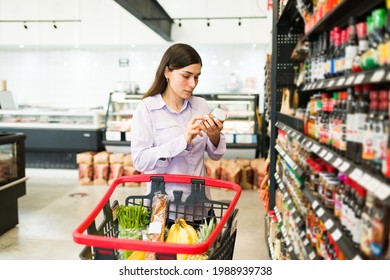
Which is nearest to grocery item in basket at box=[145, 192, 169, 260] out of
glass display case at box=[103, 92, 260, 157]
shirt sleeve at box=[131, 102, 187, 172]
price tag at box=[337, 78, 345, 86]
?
shirt sleeve at box=[131, 102, 187, 172]

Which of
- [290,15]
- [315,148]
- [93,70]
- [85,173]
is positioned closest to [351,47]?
[315,148]

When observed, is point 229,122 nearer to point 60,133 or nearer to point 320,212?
point 60,133

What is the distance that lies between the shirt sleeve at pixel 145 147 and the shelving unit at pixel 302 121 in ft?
2.44

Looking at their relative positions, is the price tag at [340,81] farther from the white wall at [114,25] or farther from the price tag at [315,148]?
the white wall at [114,25]

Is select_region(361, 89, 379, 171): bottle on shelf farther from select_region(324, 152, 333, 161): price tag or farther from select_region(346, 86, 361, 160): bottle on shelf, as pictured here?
select_region(324, 152, 333, 161): price tag

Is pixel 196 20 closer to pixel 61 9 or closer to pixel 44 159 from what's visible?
pixel 61 9

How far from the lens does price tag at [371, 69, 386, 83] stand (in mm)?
1218

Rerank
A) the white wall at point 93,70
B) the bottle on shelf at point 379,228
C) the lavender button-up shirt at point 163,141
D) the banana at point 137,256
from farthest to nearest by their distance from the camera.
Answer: the white wall at point 93,70 → the lavender button-up shirt at point 163,141 → the banana at point 137,256 → the bottle on shelf at point 379,228

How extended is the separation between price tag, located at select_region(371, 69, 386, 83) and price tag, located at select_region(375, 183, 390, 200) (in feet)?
0.99

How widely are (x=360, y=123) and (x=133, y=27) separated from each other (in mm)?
7486

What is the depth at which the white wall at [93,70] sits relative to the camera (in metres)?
9.07

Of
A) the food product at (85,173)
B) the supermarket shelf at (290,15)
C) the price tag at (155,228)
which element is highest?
the supermarket shelf at (290,15)

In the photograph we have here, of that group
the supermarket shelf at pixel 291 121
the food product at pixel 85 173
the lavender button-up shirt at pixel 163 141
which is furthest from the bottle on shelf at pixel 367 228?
the food product at pixel 85 173
